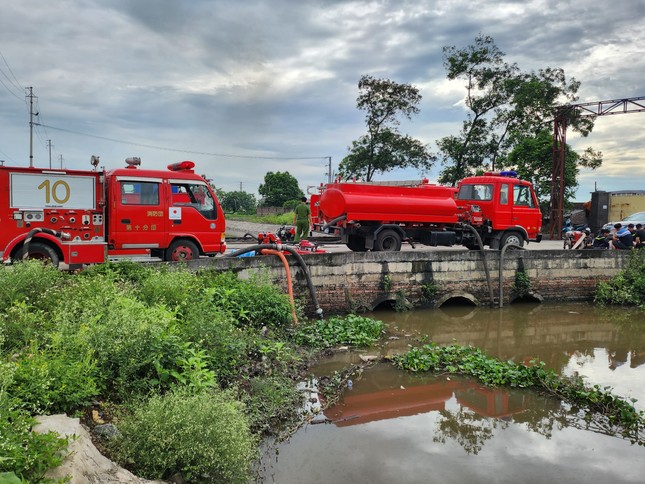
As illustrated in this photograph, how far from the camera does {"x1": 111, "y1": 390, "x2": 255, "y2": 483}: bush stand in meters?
3.83

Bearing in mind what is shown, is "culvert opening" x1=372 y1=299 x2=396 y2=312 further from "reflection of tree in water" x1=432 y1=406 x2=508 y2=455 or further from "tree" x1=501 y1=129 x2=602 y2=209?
"tree" x1=501 y1=129 x2=602 y2=209

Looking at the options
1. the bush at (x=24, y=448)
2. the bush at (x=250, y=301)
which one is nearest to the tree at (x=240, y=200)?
the bush at (x=250, y=301)

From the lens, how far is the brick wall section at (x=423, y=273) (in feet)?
37.8

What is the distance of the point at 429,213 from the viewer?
14562 millimetres

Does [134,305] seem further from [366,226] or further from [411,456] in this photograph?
[366,226]

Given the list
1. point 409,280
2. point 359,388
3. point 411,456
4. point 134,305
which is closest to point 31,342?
point 134,305

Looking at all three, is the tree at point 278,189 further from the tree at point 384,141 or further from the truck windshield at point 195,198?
the truck windshield at point 195,198

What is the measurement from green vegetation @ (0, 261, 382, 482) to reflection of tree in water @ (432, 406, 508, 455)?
1.80 meters

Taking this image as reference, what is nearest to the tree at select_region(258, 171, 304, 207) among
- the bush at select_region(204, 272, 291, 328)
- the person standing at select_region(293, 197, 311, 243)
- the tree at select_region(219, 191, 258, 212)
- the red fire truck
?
the tree at select_region(219, 191, 258, 212)

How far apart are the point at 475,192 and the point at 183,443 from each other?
1389 centimetres

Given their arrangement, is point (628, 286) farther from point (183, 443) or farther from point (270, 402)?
point (183, 443)

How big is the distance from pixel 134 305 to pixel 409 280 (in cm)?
866

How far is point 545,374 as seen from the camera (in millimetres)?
7434

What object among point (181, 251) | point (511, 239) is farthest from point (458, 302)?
point (181, 251)
